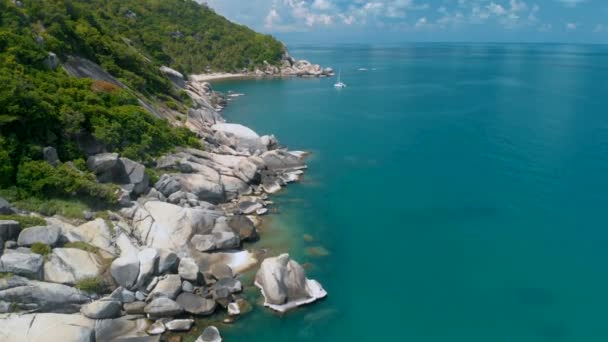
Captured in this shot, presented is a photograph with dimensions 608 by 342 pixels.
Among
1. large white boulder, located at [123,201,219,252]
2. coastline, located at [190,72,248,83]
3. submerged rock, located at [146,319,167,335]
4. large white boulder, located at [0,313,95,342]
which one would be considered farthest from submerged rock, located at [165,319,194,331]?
coastline, located at [190,72,248,83]

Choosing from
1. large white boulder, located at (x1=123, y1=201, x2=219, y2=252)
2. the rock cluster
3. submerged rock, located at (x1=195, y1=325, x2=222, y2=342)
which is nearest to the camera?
submerged rock, located at (x1=195, y1=325, x2=222, y2=342)

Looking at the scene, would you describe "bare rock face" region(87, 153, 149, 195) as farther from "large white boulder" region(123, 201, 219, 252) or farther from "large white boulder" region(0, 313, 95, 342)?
"large white boulder" region(0, 313, 95, 342)

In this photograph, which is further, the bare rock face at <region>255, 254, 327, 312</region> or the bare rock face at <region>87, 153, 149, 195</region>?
Result: the bare rock face at <region>87, 153, 149, 195</region>

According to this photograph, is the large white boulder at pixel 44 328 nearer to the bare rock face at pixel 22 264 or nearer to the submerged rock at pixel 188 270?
the bare rock face at pixel 22 264

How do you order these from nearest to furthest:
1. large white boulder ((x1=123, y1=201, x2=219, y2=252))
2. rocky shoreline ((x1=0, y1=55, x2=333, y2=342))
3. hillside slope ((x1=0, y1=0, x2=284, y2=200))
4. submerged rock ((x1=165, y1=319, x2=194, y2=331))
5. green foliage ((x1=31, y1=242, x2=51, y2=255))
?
rocky shoreline ((x1=0, y1=55, x2=333, y2=342)), submerged rock ((x1=165, y1=319, x2=194, y2=331)), green foliage ((x1=31, y1=242, x2=51, y2=255)), hillside slope ((x1=0, y1=0, x2=284, y2=200)), large white boulder ((x1=123, y1=201, x2=219, y2=252))

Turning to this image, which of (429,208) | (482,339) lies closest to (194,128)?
(429,208)

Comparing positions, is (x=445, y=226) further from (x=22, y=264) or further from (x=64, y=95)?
(x=64, y=95)

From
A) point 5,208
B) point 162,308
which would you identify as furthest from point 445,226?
point 5,208

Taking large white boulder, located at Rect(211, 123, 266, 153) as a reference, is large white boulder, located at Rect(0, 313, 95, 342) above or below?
below
